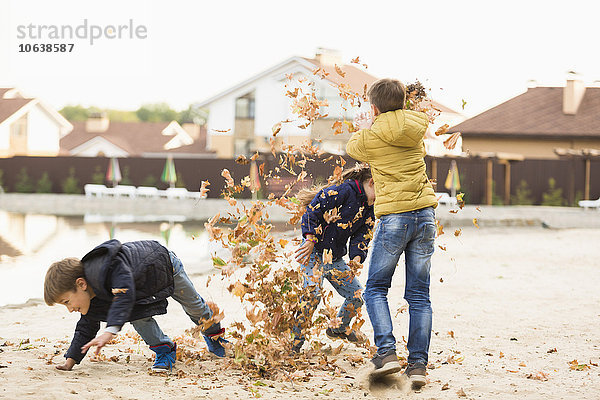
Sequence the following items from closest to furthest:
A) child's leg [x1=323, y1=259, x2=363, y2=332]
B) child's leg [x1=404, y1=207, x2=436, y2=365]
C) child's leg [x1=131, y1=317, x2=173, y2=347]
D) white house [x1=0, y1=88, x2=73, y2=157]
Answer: child's leg [x1=404, y1=207, x2=436, y2=365]
child's leg [x1=131, y1=317, x2=173, y2=347]
child's leg [x1=323, y1=259, x2=363, y2=332]
white house [x1=0, y1=88, x2=73, y2=157]

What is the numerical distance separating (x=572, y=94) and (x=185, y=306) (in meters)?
36.7

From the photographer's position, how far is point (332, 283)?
523cm

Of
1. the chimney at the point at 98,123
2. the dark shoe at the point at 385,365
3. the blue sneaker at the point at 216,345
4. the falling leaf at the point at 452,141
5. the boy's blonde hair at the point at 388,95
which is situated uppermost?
the chimney at the point at 98,123

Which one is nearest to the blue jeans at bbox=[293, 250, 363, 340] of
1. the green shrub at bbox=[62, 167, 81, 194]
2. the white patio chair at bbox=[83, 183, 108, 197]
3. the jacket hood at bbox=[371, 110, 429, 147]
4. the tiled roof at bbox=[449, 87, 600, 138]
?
the jacket hood at bbox=[371, 110, 429, 147]

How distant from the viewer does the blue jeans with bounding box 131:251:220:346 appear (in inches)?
184

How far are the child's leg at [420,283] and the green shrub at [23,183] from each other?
118 ft

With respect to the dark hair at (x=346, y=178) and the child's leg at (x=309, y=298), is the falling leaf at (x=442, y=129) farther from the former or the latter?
the child's leg at (x=309, y=298)

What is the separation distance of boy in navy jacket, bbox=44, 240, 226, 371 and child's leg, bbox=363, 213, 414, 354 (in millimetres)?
1121

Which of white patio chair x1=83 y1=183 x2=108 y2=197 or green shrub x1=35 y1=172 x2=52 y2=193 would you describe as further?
green shrub x1=35 y1=172 x2=52 y2=193

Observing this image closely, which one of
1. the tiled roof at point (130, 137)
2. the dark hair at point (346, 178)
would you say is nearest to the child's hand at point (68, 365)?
the dark hair at point (346, 178)

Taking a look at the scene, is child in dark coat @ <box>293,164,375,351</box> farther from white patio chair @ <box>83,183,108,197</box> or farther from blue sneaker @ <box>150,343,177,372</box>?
white patio chair @ <box>83,183,108,197</box>

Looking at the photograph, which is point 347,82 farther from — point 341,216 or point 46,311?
point 46,311

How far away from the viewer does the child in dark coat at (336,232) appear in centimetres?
497

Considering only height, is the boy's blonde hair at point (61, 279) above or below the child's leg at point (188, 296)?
above
